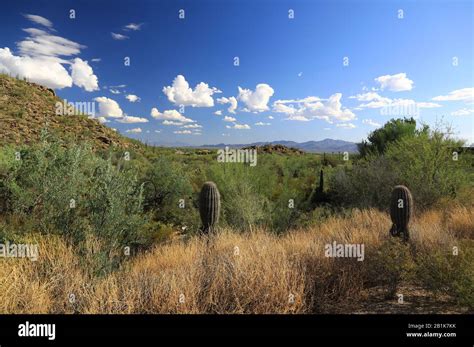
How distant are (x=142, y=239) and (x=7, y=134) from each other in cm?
1367

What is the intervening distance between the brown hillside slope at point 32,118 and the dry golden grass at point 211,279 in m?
13.4

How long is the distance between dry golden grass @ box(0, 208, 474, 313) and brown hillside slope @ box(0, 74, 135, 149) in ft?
44.1

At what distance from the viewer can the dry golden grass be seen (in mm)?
3652

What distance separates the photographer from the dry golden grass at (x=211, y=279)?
3.65 m

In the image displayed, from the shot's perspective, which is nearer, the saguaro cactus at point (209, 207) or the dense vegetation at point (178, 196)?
the dense vegetation at point (178, 196)

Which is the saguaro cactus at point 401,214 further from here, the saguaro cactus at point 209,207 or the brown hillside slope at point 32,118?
the brown hillside slope at point 32,118

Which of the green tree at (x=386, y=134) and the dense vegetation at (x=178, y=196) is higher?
the green tree at (x=386, y=134)

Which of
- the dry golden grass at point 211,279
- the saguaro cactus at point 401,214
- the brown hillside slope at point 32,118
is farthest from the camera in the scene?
the brown hillside slope at point 32,118

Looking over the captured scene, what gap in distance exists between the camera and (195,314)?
346 cm

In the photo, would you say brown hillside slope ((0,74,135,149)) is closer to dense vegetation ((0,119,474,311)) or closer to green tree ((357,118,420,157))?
dense vegetation ((0,119,474,311))

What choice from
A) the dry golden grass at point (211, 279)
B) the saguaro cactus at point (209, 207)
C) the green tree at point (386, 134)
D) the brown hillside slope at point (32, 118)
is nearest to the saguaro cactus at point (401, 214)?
the dry golden grass at point (211, 279)
